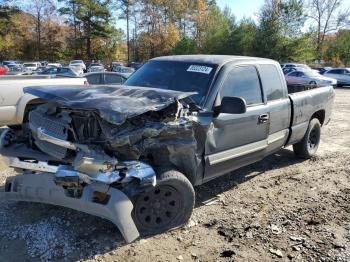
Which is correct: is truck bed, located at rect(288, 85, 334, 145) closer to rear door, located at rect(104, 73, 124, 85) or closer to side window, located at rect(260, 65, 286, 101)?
side window, located at rect(260, 65, 286, 101)

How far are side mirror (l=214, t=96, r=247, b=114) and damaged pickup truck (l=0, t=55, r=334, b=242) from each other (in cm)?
1

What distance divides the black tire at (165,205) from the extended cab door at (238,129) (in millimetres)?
503

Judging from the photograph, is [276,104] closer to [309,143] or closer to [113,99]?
[309,143]

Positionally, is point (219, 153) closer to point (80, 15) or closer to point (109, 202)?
point (109, 202)

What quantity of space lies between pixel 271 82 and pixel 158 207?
8.89 feet

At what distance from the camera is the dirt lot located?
11.9 ft

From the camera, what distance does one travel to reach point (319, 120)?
7.31 metres

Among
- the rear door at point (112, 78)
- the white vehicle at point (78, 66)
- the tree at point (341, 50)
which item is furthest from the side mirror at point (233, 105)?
the tree at point (341, 50)

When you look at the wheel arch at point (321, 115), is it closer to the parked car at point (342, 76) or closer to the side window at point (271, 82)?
the side window at point (271, 82)

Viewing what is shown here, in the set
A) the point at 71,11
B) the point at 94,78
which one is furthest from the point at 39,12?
the point at 94,78

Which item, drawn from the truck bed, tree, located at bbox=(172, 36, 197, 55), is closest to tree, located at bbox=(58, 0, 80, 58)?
tree, located at bbox=(172, 36, 197, 55)

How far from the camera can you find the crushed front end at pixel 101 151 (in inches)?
132

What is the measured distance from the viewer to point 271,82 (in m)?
5.53

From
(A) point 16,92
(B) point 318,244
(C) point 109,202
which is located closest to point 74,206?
(C) point 109,202
